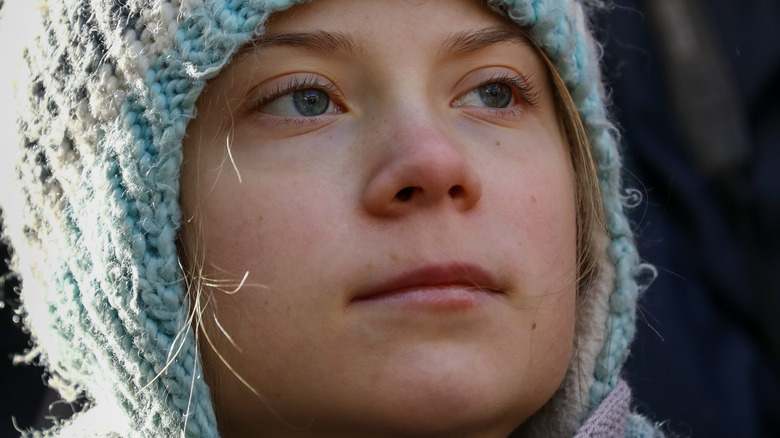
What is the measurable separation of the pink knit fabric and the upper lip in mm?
357

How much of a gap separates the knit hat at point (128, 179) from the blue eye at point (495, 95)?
96 millimetres

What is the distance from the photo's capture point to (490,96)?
1320mm

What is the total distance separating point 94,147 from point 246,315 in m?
0.34

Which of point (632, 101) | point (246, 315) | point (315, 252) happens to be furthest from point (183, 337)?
point (632, 101)

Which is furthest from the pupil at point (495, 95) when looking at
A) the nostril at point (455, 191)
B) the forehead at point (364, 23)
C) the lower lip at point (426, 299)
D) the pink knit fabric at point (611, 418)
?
the pink knit fabric at point (611, 418)

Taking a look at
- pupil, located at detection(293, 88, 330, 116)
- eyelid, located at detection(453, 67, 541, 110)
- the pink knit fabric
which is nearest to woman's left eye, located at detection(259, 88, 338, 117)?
pupil, located at detection(293, 88, 330, 116)

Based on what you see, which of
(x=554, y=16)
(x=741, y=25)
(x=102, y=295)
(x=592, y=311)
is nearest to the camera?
(x=102, y=295)

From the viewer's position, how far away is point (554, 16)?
132 centimetres

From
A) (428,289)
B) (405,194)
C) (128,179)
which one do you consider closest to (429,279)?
(428,289)

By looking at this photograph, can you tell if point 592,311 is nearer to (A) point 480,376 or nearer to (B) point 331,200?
(A) point 480,376

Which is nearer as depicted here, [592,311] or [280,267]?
[280,267]

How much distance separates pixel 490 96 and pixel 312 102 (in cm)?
30

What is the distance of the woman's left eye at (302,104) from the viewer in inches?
47.7

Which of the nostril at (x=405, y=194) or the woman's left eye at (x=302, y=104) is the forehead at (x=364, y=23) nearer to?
the woman's left eye at (x=302, y=104)
